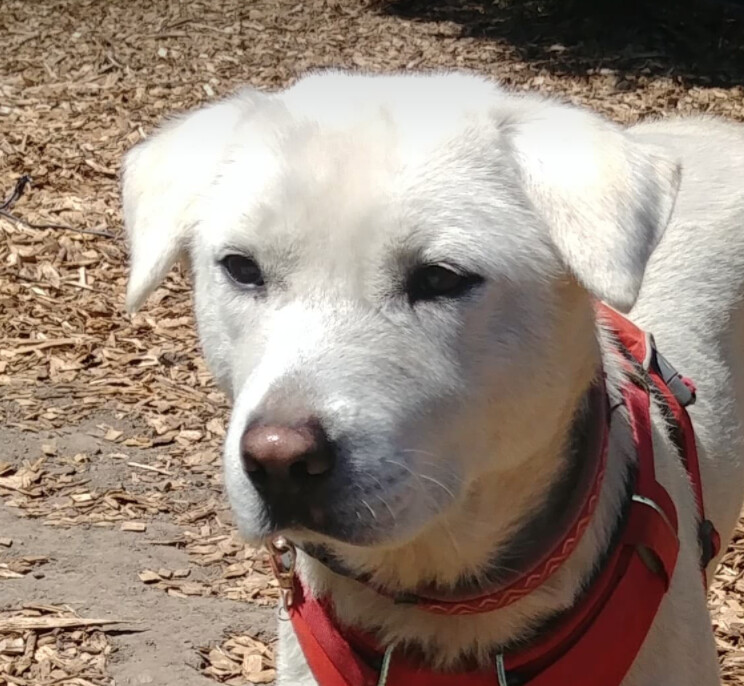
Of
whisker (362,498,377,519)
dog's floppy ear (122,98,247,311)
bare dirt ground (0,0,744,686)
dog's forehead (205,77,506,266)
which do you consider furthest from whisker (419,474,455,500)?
bare dirt ground (0,0,744,686)

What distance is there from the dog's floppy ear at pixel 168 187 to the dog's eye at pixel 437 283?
571mm

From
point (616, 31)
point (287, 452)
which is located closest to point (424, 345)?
point (287, 452)

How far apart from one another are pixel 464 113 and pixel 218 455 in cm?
269

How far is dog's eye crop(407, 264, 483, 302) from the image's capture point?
87.7 inches

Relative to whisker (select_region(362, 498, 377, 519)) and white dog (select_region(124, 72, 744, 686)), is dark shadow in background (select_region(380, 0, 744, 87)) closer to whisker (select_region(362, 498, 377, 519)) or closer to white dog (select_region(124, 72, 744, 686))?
white dog (select_region(124, 72, 744, 686))

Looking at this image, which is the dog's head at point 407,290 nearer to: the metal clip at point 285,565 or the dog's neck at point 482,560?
the dog's neck at point 482,560

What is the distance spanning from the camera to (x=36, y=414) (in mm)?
5078

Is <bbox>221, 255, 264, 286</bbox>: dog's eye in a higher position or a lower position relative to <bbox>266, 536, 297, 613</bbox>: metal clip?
higher

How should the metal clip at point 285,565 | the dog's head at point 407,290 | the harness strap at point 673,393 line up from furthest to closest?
the harness strap at point 673,393, the metal clip at point 285,565, the dog's head at point 407,290

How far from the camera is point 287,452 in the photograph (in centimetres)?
200

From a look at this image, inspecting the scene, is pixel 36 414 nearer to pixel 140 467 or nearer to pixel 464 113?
pixel 140 467

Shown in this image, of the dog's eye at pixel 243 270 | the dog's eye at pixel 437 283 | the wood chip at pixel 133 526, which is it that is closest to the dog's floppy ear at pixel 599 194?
the dog's eye at pixel 437 283

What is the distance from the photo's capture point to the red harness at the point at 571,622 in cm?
240

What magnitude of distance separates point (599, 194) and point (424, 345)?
43 centimetres
